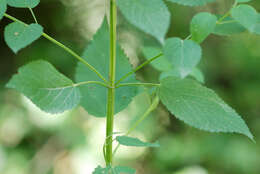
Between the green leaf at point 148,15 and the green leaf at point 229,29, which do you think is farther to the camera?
the green leaf at point 229,29

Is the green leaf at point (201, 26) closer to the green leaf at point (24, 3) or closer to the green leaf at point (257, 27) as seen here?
the green leaf at point (257, 27)

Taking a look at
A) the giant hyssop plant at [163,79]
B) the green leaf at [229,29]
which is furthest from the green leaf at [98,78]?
the green leaf at [229,29]

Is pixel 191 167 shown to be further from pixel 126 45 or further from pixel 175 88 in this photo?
pixel 175 88

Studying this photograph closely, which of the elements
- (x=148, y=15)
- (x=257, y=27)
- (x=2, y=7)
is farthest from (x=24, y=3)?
(x=257, y=27)

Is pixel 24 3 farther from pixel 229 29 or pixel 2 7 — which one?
pixel 229 29

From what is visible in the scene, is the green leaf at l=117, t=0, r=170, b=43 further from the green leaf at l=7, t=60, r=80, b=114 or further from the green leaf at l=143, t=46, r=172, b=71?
the green leaf at l=143, t=46, r=172, b=71

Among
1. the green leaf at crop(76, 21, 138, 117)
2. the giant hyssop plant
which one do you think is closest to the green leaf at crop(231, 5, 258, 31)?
the giant hyssop plant

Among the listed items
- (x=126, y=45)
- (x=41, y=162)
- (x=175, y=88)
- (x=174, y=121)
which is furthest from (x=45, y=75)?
(x=174, y=121)
